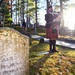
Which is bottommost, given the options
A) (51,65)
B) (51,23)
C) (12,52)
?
(51,65)

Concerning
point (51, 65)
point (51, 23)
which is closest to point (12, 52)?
point (51, 65)

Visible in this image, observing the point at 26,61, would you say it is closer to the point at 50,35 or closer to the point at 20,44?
the point at 20,44

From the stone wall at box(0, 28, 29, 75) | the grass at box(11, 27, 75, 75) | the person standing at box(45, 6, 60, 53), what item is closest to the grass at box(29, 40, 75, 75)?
the grass at box(11, 27, 75, 75)

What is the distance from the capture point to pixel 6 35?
14.1ft

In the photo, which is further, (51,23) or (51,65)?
(51,23)

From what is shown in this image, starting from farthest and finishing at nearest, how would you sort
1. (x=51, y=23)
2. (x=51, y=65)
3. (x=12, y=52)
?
(x=51, y=23)
(x=51, y=65)
(x=12, y=52)

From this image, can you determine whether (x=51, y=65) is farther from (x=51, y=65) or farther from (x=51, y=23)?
(x=51, y=23)

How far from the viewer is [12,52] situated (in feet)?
14.5

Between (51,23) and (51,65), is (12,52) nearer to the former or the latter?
(51,65)

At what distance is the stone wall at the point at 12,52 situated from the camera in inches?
169

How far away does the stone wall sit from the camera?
169 inches

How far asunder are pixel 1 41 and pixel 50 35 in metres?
4.24

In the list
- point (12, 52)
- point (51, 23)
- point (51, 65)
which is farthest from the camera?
point (51, 23)

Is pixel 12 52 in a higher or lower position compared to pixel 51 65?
higher
